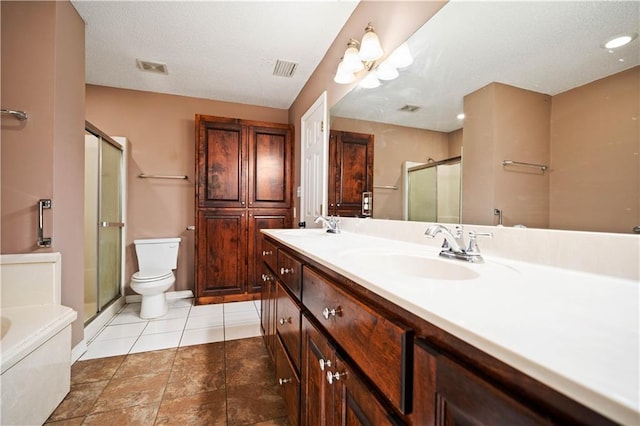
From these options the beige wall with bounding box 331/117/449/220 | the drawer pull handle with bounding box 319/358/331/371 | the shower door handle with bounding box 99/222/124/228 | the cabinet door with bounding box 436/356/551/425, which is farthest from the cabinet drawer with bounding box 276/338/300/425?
the shower door handle with bounding box 99/222/124/228

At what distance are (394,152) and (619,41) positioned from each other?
861mm

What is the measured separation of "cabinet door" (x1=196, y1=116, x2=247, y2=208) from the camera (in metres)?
2.75

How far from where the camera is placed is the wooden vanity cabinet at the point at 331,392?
538 mm

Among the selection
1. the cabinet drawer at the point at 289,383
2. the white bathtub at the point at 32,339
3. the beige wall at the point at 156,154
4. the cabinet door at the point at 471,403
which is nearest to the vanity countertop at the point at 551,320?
the cabinet door at the point at 471,403

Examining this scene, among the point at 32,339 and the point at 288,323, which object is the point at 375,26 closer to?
the point at 288,323

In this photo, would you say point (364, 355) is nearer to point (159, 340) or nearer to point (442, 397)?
point (442, 397)

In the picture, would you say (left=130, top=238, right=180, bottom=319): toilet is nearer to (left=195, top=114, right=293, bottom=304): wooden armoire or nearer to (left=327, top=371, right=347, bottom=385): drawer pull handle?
(left=195, top=114, right=293, bottom=304): wooden armoire

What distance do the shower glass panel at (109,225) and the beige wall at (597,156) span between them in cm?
305

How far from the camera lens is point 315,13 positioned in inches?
70.7

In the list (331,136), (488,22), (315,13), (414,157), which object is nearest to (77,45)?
(315,13)

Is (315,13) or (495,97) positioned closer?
(495,97)

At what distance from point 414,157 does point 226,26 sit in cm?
170

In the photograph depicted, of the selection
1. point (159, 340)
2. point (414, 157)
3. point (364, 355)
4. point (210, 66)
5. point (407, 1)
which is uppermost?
point (210, 66)

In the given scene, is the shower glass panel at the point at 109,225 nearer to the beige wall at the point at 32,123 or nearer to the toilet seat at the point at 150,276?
the toilet seat at the point at 150,276
